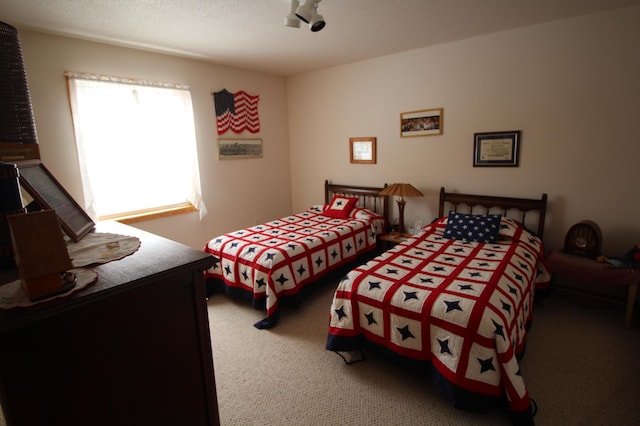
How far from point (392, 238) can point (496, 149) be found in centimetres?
146

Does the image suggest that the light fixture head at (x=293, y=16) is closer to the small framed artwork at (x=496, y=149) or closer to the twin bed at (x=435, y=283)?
the twin bed at (x=435, y=283)

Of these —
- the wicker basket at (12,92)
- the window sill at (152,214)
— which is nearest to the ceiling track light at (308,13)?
the wicker basket at (12,92)

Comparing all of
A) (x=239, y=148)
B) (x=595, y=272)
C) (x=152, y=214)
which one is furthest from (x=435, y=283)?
(x=239, y=148)

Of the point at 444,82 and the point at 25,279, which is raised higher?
the point at 444,82

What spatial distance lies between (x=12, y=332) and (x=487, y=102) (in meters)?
3.85

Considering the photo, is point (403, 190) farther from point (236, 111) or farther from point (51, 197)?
point (51, 197)

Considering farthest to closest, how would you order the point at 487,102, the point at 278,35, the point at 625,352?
the point at 487,102, the point at 278,35, the point at 625,352

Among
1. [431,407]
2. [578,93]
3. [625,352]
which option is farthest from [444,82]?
[431,407]

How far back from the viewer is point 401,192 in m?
3.67

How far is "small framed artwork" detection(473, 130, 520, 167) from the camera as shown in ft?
10.5

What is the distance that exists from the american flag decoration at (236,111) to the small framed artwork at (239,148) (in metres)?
0.14

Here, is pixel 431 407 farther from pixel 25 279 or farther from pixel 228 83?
pixel 228 83

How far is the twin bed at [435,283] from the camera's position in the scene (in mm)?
1725

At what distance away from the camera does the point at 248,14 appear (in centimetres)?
252
